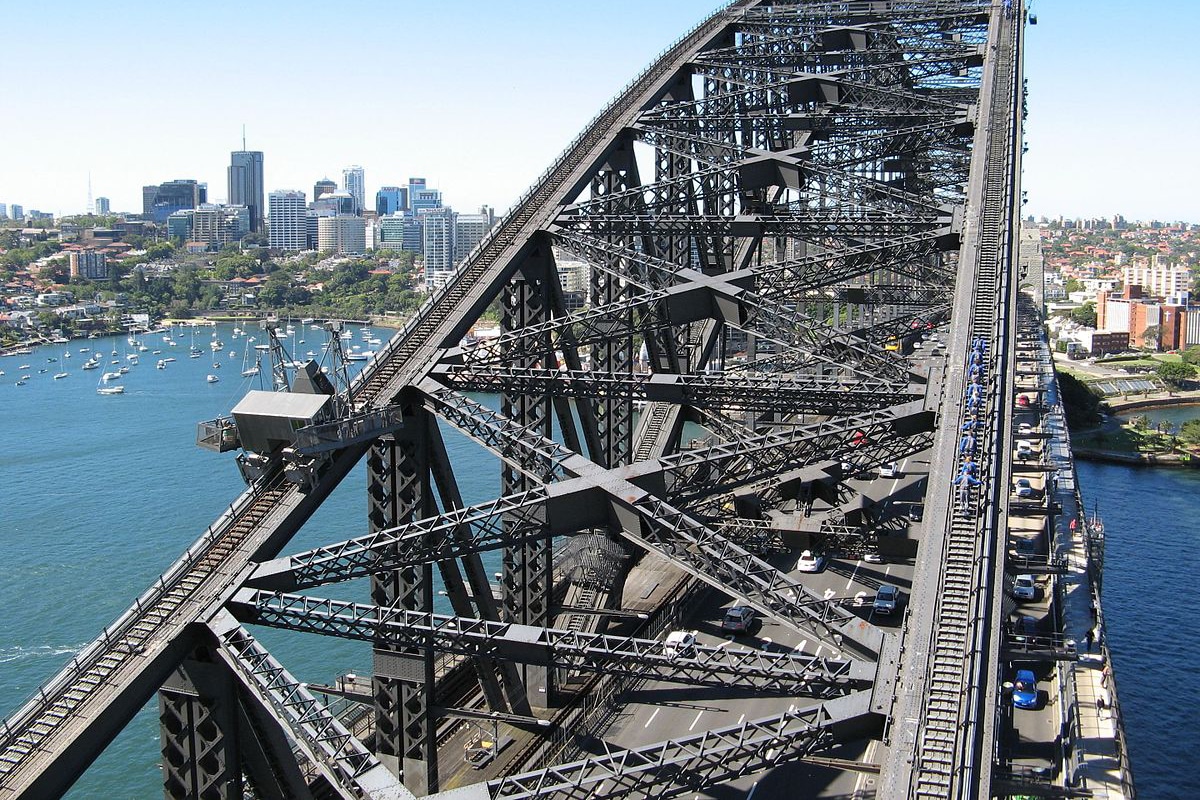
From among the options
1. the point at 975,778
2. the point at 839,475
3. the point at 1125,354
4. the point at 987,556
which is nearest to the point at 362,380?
the point at 839,475

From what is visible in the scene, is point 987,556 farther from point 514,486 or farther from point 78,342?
point 78,342

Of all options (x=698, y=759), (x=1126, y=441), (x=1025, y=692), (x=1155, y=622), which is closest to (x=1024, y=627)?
(x=1025, y=692)

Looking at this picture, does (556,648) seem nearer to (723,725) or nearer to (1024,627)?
(723,725)

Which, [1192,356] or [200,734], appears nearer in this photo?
[200,734]

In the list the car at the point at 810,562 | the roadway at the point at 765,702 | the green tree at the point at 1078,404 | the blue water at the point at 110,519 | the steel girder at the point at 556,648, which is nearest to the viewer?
the steel girder at the point at 556,648

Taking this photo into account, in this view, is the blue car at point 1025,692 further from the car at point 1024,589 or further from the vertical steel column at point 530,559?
the vertical steel column at point 530,559

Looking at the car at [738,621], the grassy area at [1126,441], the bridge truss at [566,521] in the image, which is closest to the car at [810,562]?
the bridge truss at [566,521]

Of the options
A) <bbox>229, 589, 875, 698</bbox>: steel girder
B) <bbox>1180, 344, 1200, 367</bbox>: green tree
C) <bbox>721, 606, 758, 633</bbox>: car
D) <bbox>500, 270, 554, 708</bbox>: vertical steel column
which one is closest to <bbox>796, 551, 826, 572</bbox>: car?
<bbox>721, 606, 758, 633</bbox>: car
